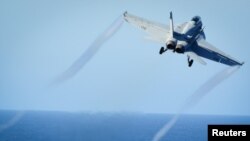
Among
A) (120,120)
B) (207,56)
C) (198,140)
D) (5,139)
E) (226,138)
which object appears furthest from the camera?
(120,120)

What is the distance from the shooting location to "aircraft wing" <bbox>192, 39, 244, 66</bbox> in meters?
27.5

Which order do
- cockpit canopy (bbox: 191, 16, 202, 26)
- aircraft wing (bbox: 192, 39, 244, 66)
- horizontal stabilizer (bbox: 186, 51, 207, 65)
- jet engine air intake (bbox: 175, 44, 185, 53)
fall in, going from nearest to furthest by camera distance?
horizontal stabilizer (bbox: 186, 51, 207, 65)
jet engine air intake (bbox: 175, 44, 185, 53)
aircraft wing (bbox: 192, 39, 244, 66)
cockpit canopy (bbox: 191, 16, 202, 26)

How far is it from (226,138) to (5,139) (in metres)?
88.8

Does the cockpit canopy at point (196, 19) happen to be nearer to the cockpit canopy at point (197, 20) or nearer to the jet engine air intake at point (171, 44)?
the cockpit canopy at point (197, 20)

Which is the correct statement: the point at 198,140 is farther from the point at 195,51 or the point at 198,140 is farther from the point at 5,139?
the point at 195,51

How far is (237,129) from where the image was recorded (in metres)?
21.6

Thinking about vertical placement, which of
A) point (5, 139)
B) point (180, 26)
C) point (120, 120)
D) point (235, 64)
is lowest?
point (235, 64)

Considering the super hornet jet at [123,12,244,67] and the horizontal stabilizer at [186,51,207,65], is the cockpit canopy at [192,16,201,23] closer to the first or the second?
the super hornet jet at [123,12,244,67]

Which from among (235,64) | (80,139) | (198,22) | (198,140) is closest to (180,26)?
(198,22)

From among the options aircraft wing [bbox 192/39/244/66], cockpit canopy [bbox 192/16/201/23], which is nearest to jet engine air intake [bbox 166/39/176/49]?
aircraft wing [bbox 192/39/244/66]

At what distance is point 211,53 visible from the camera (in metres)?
28.1

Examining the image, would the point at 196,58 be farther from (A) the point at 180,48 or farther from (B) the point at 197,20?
(B) the point at 197,20

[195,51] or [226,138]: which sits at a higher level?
[195,51]

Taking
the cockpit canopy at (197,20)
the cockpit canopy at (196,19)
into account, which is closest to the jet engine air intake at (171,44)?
the cockpit canopy at (197,20)
